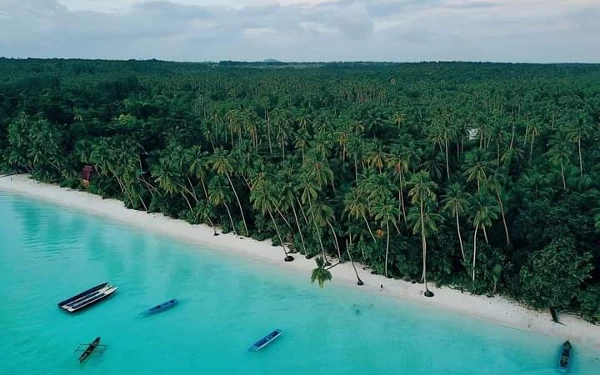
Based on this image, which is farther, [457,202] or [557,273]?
[457,202]

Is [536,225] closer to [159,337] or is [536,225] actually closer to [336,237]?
[336,237]

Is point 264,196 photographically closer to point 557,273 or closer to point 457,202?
point 457,202

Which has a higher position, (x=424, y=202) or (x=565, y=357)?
(x=424, y=202)

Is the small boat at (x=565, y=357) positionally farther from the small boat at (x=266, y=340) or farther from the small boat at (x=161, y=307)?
the small boat at (x=161, y=307)

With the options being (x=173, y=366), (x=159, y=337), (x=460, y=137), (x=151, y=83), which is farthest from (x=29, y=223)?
(x=151, y=83)

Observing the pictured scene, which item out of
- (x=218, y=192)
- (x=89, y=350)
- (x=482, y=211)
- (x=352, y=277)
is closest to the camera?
(x=89, y=350)

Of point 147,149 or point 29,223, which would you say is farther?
point 147,149

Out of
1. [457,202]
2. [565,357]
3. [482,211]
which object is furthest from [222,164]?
[565,357]

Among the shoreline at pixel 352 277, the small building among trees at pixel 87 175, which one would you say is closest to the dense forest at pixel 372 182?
the small building among trees at pixel 87 175
